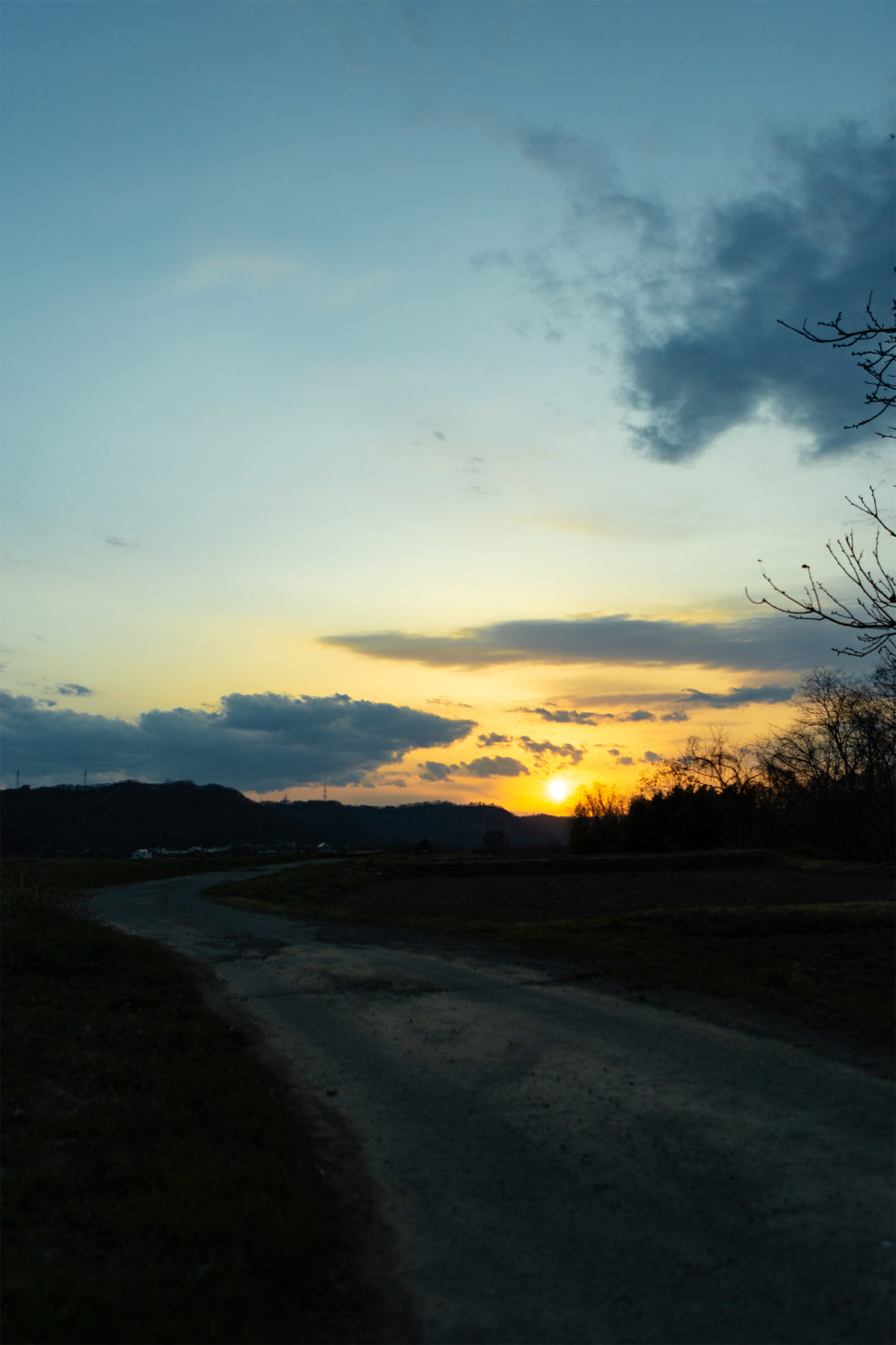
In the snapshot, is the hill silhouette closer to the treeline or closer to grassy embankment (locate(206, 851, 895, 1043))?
the treeline

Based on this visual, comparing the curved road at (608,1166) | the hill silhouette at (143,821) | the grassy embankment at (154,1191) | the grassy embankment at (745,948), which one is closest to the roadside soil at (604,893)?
the grassy embankment at (745,948)

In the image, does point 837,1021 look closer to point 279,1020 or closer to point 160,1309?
point 279,1020

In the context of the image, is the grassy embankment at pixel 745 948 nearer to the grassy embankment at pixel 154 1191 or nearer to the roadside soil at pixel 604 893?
the roadside soil at pixel 604 893

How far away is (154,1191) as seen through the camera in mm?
5094

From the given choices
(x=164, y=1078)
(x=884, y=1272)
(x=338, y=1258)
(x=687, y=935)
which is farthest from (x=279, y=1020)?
(x=687, y=935)

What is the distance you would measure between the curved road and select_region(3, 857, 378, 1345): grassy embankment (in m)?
0.59

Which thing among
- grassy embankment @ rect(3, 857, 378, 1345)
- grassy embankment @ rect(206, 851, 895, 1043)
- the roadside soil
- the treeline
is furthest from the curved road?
the treeline

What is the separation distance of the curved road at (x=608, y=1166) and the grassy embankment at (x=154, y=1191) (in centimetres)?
59

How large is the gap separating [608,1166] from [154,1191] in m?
2.94

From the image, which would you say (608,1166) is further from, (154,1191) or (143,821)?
(143,821)

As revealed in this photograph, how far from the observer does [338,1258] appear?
15.1 ft

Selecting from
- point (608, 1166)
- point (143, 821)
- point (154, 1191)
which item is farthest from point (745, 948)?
point (143, 821)

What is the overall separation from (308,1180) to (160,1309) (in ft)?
5.49

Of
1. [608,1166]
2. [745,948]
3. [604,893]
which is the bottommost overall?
[604,893]
